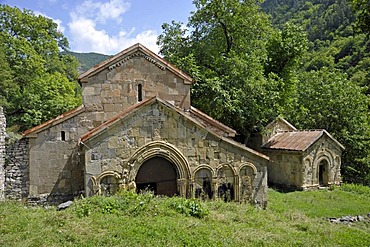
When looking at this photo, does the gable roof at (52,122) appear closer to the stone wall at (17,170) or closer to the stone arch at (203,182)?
the stone wall at (17,170)

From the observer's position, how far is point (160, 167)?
11078 mm

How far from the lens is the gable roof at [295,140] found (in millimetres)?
18281

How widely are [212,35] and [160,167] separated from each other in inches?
466

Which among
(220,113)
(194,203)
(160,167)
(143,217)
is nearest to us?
(143,217)

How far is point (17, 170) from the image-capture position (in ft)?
39.9

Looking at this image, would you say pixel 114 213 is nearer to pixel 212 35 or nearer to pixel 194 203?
pixel 194 203

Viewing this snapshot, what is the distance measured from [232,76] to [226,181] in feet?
24.8

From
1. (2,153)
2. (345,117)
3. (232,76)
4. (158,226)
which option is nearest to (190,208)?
(158,226)

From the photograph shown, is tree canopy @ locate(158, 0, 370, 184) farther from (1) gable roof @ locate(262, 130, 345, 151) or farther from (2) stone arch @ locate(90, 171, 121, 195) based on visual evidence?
(2) stone arch @ locate(90, 171, 121, 195)

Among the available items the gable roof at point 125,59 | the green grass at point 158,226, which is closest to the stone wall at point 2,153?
the green grass at point 158,226

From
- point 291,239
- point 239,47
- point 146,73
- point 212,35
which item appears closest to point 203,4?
point 212,35

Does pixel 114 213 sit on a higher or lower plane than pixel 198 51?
lower

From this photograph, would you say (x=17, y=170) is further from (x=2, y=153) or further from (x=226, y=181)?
(x=226, y=181)

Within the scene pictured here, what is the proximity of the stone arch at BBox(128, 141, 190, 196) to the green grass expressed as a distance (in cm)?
105
